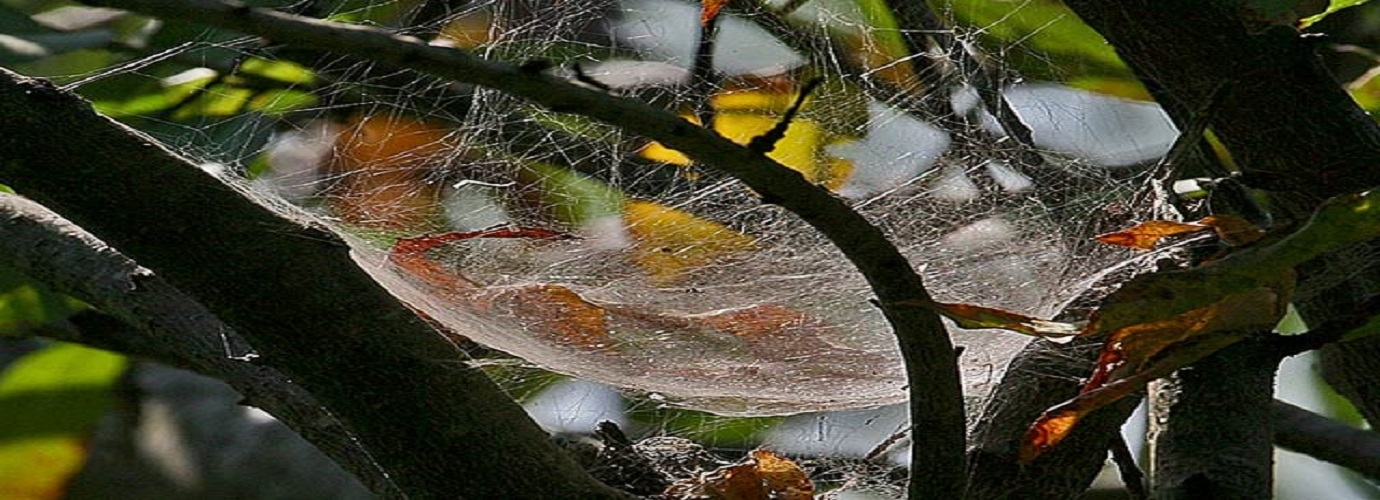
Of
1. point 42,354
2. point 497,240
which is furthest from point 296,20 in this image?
point 42,354

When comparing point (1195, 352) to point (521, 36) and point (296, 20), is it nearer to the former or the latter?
point (296, 20)

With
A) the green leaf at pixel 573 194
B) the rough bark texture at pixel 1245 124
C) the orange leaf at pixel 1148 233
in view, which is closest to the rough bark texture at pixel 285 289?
the orange leaf at pixel 1148 233

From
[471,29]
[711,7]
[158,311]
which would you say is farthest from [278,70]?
[711,7]

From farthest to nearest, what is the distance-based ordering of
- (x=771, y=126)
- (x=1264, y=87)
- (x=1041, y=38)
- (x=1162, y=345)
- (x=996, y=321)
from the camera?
(x=1041, y=38) < (x=771, y=126) < (x=1264, y=87) < (x=1162, y=345) < (x=996, y=321)

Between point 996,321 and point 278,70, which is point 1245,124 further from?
point 278,70

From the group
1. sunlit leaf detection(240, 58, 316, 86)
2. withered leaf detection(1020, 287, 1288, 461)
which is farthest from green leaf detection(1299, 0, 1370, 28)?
sunlit leaf detection(240, 58, 316, 86)

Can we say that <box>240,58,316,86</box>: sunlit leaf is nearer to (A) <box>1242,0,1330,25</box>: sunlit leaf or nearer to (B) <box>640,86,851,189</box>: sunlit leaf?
(B) <box>640,86,851,189</box>: sunlit leaf
